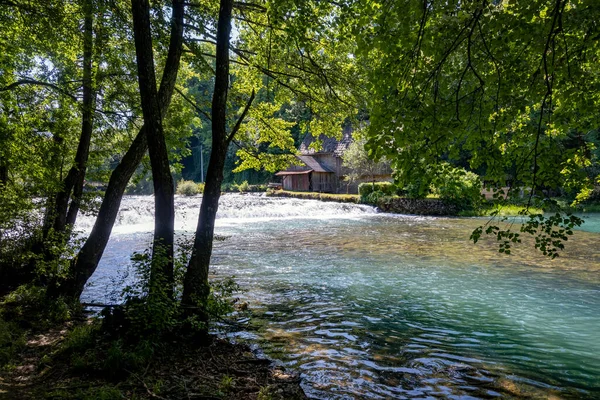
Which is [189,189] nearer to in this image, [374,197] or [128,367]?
[374,197]

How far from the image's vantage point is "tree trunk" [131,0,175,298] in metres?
5.09

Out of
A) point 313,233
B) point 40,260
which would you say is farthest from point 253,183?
point 40,260

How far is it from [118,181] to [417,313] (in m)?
6.10

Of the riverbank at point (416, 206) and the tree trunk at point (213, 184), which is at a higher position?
the tree trunk at point (213, 184)

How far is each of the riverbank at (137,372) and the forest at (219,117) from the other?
4 centimetres

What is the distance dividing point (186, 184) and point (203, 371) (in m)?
44.2

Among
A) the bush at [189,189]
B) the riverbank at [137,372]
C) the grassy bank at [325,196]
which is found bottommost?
the riverbank at [137,372]

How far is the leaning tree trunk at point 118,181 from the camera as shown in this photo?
6.02m

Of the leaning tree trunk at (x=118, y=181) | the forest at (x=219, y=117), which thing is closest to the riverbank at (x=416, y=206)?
the forest at (x=219, y=117)

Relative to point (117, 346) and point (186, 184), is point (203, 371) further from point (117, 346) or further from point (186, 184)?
point (186, 184)

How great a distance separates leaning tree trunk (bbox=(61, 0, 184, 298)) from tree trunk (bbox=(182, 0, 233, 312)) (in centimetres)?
91

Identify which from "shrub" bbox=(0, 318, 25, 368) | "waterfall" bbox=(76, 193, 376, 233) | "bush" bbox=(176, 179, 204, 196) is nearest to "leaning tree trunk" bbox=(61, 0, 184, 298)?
"shrub" bbox=(0, 318, 25, 368)

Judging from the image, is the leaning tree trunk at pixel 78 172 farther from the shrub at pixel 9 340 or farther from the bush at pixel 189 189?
the bush at pixel 189 189

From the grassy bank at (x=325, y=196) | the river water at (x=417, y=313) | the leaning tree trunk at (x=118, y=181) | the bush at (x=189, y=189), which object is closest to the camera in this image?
the river water at (x=417, y=313)
